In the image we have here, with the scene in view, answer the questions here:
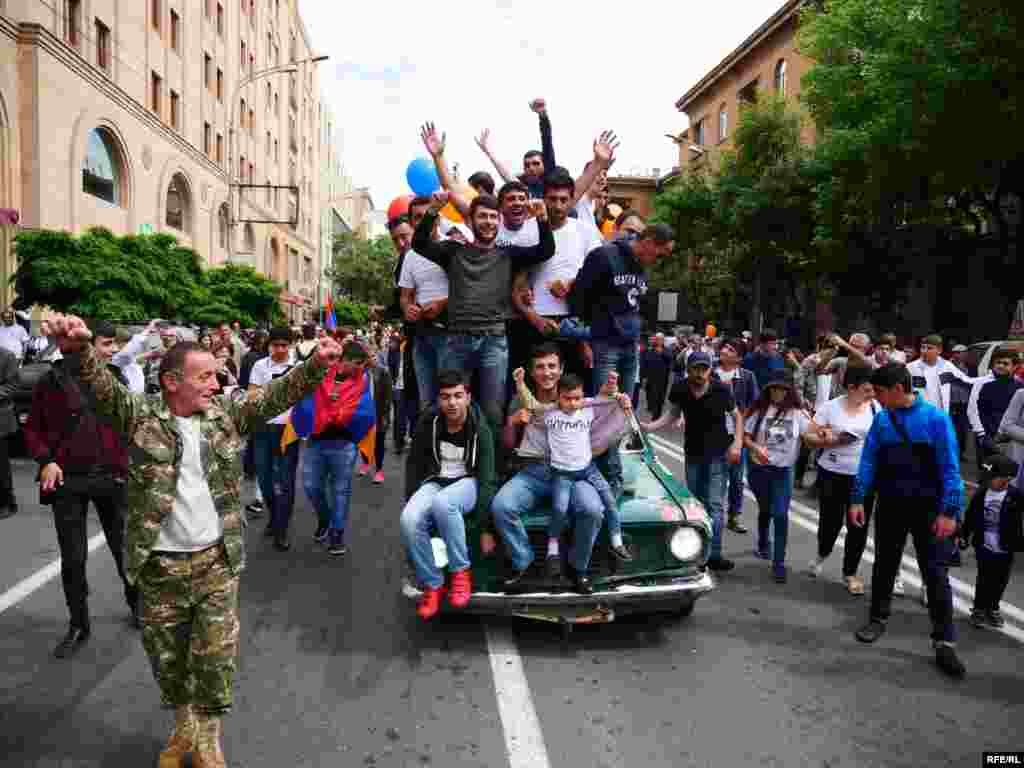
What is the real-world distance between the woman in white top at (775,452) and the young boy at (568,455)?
1.92 metres

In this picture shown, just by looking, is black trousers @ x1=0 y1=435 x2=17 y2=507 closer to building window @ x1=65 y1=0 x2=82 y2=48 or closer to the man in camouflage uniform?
the man in camouflage uniform

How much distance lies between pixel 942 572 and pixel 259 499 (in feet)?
21.8

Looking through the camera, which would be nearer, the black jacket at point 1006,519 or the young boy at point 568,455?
the young boy at point 568,455

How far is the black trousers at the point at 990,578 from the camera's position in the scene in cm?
537

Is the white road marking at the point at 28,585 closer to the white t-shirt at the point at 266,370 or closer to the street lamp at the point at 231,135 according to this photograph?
the white t-shirt at the point at 266,370

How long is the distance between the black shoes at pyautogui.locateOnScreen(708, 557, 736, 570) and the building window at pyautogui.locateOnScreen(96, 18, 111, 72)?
82.7ft

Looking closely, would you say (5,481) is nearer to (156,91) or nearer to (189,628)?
(189,628)

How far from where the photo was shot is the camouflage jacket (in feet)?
10.8

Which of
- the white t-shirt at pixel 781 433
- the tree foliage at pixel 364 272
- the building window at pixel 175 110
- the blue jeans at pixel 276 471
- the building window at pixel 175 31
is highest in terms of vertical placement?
the building window at pixel 175 31

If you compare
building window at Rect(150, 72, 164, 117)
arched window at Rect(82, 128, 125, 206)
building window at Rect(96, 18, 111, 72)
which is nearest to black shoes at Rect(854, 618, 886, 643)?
arched window at Rect(82, 128, 125, 206)

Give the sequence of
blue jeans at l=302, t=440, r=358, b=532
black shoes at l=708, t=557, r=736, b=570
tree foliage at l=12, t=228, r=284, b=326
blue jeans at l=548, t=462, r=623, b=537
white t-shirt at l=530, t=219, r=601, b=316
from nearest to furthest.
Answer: blue jeans at l=548, t=462, r=623, b=537 < white t-shirt at l=530, t=219, r=601, b=316 < black shoes at l=708, t=557, r=736, b=570 < blue jeans at l=302, t=440, r=358, b=532 < tree foliage at l=12, t=228, r=284, b=326

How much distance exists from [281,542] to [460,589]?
2945mm

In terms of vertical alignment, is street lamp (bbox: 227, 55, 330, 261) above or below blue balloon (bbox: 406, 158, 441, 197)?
above

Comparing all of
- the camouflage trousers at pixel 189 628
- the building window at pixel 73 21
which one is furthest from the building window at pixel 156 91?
the camouflage trousers at pixel 189 628
